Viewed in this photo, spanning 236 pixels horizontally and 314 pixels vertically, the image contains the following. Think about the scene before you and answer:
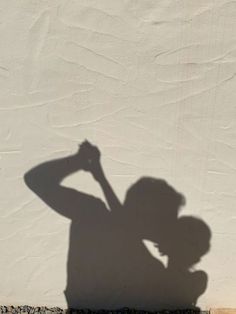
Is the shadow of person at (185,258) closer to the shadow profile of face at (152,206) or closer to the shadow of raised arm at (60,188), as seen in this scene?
the shadow profile of face at (152,206)

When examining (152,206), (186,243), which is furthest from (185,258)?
(152,206)

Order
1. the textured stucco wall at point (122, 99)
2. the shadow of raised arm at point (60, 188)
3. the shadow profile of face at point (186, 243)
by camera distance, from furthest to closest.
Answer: the shadow profile of face at point (186, 243)
the shadow of raised arm at point (60, 188)
the textured stucco wall at point (122, 99)

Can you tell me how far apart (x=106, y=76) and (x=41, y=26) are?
447mm

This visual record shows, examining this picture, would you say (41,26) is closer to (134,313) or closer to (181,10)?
(181,10)

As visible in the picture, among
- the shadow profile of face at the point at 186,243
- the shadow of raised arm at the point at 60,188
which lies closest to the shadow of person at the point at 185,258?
the shadow profile of face at the point at 186,243

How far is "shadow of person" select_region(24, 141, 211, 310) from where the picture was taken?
3703 mm

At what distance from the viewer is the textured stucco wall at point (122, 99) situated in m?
3.26

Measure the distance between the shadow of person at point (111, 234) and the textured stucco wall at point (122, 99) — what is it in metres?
0.06

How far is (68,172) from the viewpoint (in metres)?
3.67

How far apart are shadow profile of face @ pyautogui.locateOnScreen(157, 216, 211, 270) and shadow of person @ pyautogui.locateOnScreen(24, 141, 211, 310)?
0.02 m

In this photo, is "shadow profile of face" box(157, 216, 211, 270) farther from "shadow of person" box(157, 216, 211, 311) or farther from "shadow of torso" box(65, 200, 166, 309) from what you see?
"shadow of torso" box(65, 200, 166, 309)

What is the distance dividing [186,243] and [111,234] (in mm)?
486

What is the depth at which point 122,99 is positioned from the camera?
11.3ft

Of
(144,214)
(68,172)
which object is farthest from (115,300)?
(68,172)
